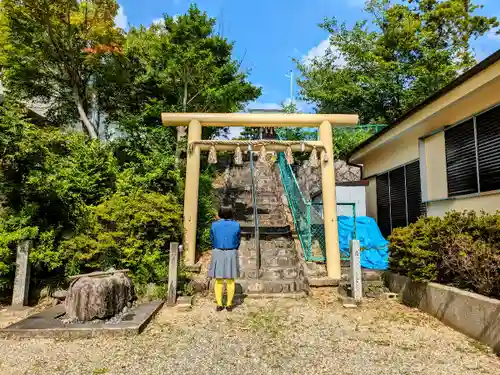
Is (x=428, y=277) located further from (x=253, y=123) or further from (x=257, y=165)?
(x=257, y=165)

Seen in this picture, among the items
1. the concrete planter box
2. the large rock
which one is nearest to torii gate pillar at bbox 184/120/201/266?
the large rock

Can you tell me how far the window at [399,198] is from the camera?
8156 millimetres

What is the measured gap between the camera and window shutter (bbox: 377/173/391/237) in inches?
385

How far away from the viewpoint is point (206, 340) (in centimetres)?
432

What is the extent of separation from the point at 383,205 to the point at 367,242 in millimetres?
2026

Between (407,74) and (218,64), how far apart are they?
10201 millimetres

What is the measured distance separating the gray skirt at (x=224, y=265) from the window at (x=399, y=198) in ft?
15.4

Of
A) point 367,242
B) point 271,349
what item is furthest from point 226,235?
point 367,242

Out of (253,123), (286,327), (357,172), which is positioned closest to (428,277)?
(286,327)

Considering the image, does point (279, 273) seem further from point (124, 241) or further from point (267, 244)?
point (124, 241)

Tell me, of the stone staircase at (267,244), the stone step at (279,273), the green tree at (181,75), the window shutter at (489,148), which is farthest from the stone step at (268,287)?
the green tree at (181,75)

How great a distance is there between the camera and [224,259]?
18.4 feet

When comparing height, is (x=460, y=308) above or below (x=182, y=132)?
below

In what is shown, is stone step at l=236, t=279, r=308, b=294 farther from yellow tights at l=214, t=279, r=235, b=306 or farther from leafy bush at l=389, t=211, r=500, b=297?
leafy bush at l=389, t=211, r=500, b=297
